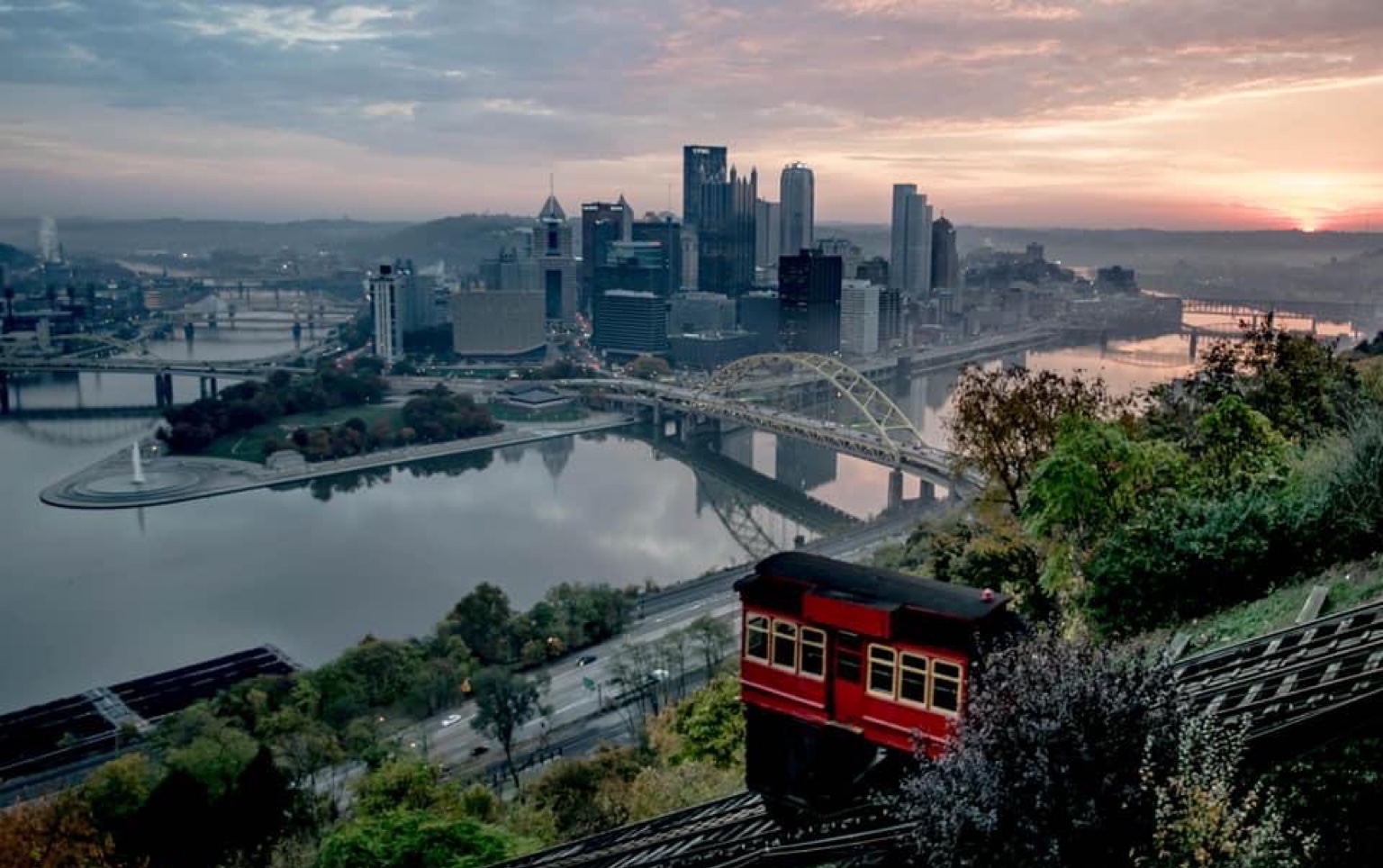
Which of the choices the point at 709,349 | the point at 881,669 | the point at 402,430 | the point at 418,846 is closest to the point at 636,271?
the point at 709,349

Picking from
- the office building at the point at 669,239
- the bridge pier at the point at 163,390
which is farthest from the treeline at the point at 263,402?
the office building at the point at 669,239

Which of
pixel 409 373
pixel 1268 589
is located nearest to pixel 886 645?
pixel 1268 589

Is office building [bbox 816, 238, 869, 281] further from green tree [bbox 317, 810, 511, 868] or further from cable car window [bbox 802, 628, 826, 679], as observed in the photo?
cable car window [bbox 802, 628, 826, 679]

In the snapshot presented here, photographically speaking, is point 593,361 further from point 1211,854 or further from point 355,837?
point 1211,854

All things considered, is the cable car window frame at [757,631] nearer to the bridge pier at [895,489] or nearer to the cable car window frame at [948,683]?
the cable car window frame at [948,683]

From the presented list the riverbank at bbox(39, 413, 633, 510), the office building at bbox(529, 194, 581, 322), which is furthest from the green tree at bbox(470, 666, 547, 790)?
the office building at bbox(529, 194, 581, 322)
